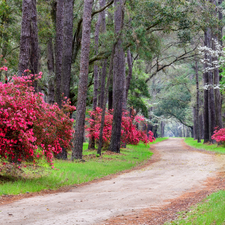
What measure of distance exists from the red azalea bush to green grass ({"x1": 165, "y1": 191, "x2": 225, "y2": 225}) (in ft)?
15.0

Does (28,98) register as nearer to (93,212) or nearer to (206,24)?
(93,212)

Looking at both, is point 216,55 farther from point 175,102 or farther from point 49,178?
point 175,102

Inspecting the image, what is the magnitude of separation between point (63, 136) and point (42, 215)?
15.4ft

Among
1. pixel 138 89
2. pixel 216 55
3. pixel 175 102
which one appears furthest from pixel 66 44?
pixel 175 102

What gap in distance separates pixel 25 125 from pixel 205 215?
518cm

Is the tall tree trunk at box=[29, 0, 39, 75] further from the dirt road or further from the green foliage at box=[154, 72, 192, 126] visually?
the green foliage at box=[154, 72, 192, 126]

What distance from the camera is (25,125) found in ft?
27.1

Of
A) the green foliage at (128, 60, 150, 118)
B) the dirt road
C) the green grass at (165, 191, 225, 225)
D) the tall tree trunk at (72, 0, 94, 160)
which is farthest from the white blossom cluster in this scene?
the green grass at (165, 191, 225, 225)

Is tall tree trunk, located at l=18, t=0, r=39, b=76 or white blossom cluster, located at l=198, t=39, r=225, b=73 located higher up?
white blossom cluster, located at l=198, t=39, r=225, b=73

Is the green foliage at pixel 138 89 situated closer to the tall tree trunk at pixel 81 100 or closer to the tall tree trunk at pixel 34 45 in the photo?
the tall tree trunk at pixel 81 100

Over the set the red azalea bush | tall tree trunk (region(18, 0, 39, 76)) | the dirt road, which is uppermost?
tall tree trunk (region(18, 0, 39, 76))

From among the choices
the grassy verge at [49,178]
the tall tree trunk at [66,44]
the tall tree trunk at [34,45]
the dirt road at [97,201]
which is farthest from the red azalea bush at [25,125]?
the tall tree trunk at [66,44]

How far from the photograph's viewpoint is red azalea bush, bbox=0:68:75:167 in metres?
8.20

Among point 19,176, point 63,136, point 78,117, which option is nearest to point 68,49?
point 78,117
